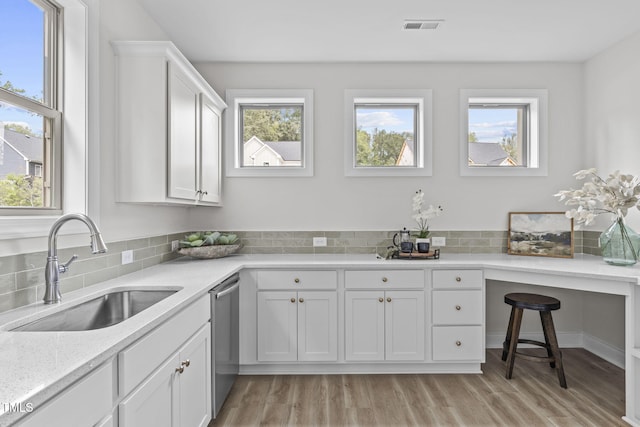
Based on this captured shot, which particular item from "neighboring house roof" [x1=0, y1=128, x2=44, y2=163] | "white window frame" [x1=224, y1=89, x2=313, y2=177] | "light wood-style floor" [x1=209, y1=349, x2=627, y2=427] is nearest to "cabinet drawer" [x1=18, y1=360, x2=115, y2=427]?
"neighboring house roof" [x1=0, y1=128, x2=44, y2=163]

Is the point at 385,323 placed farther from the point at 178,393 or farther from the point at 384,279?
the point at 178,393

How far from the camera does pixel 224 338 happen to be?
2.45 m

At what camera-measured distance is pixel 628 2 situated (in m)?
2.57

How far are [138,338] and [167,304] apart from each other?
0.30 m

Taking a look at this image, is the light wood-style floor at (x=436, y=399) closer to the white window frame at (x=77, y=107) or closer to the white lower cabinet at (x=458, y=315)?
the white lower cabinet at (x=458, y=315)

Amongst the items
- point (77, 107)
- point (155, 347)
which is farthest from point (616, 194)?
point (77, 107)

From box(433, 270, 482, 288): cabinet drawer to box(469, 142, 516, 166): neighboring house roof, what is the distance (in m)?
1.22

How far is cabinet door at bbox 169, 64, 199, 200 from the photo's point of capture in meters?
2.40

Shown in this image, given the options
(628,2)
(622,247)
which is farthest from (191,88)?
(622,247)

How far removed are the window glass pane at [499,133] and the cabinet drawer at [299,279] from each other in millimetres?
1883

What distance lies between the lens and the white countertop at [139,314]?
92 cm

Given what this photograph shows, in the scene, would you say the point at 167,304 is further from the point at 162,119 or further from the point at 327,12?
the point at 327,12

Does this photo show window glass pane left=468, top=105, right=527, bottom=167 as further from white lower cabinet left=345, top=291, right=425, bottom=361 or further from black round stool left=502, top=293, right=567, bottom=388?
white lower cabinet left=345, top=291, right=425, bottom=361

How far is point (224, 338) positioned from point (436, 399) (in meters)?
1.47
